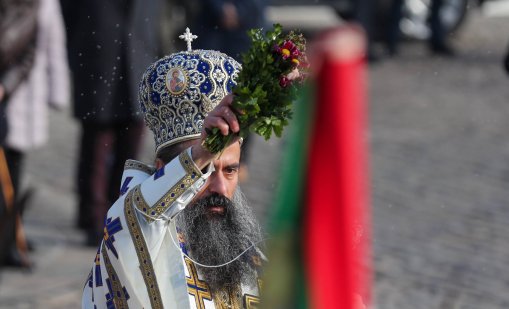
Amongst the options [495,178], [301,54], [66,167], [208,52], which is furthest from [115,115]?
[301,54]

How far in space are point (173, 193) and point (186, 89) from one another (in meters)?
0.37

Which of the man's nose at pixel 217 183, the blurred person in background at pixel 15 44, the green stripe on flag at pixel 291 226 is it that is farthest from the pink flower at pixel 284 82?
the blurred person in background at pixel 15 44

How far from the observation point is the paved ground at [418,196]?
6.33 metres

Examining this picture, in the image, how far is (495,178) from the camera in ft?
27.9

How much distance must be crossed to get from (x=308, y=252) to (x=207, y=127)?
102cm

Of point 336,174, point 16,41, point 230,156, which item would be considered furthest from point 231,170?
point 16,41

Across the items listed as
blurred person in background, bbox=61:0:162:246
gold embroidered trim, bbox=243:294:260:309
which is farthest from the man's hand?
blurred person in background, bbox=61:0:162:246

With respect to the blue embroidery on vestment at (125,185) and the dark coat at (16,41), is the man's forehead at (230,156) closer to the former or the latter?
the blue embroidery on vestment at (125,185)

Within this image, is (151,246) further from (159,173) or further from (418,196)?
(418,196)

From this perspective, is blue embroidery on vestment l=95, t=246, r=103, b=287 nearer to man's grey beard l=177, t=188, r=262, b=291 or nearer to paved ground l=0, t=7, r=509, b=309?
man's grey beard l=177, t=188, r=262, b=291

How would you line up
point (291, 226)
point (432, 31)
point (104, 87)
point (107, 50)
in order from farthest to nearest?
1. point (432, 31)
2. point (107, 50)
3. point (104, 87)
4. point (291, 226)

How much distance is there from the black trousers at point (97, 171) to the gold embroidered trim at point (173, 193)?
408 centimetres

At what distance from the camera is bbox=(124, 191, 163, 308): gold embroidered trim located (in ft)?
9.21

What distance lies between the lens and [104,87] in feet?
20.4
